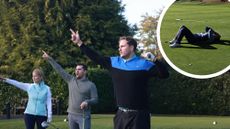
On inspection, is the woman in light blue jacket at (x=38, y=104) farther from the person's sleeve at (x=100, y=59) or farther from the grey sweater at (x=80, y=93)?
the person's sleeve at (x=100, y=59)

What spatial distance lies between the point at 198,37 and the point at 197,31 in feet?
0.79

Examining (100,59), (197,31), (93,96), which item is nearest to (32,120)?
(93,96)

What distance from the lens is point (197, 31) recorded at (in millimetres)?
13305

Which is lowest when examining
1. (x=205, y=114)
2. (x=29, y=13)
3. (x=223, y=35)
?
(x=205, y=114)

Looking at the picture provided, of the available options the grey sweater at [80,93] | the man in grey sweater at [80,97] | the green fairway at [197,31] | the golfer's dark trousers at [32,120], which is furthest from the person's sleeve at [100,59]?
the green fairway at [197,31]

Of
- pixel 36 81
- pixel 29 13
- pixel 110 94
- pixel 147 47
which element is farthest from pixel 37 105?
pixel 147 47

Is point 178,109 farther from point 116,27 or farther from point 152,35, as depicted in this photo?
point 152,35

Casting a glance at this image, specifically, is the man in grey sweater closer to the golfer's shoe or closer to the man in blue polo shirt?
the man in blue polo shirt

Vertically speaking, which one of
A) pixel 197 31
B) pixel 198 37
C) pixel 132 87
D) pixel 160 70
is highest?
pixel 197 31

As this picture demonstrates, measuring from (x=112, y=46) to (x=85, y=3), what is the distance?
8.63ft

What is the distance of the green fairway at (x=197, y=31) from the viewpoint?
44.1 feet

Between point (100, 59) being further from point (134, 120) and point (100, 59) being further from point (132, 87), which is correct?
point (134, 120)

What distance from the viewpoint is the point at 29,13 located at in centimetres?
2964

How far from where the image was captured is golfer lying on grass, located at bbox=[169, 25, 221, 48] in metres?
13.0
